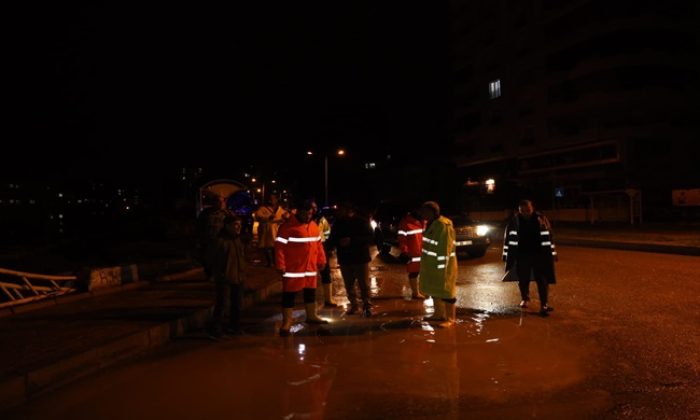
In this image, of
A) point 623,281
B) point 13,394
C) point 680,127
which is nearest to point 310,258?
point 13,394

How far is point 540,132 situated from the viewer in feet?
164

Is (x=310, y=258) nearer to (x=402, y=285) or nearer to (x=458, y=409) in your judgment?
(x=458, y=409)

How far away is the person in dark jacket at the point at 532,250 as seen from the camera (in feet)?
28.7

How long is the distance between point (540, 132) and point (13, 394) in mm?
48915

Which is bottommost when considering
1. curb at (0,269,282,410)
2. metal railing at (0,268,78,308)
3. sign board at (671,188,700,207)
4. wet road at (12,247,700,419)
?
wet road at (12,247,700,419)

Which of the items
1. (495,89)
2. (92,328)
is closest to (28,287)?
(92,328)

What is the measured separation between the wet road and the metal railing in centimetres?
348

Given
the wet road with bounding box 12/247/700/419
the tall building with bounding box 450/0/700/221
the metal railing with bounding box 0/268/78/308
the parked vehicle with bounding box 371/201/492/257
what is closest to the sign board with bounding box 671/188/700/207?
the tall building with bounding box 450/0/700/221

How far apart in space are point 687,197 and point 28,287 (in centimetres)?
3349

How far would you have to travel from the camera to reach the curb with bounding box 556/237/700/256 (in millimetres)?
18250

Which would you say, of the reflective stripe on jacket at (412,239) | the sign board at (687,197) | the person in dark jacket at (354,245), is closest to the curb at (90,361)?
the person in dark jacket at (354,245)

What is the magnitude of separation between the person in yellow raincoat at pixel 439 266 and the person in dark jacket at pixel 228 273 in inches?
97.3

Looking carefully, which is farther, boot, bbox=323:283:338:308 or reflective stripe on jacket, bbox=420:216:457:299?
boot, bbox=323:283:338:308

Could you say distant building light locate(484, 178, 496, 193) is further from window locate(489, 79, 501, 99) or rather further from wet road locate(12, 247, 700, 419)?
wet road locate(12, 247, 700, 419)
